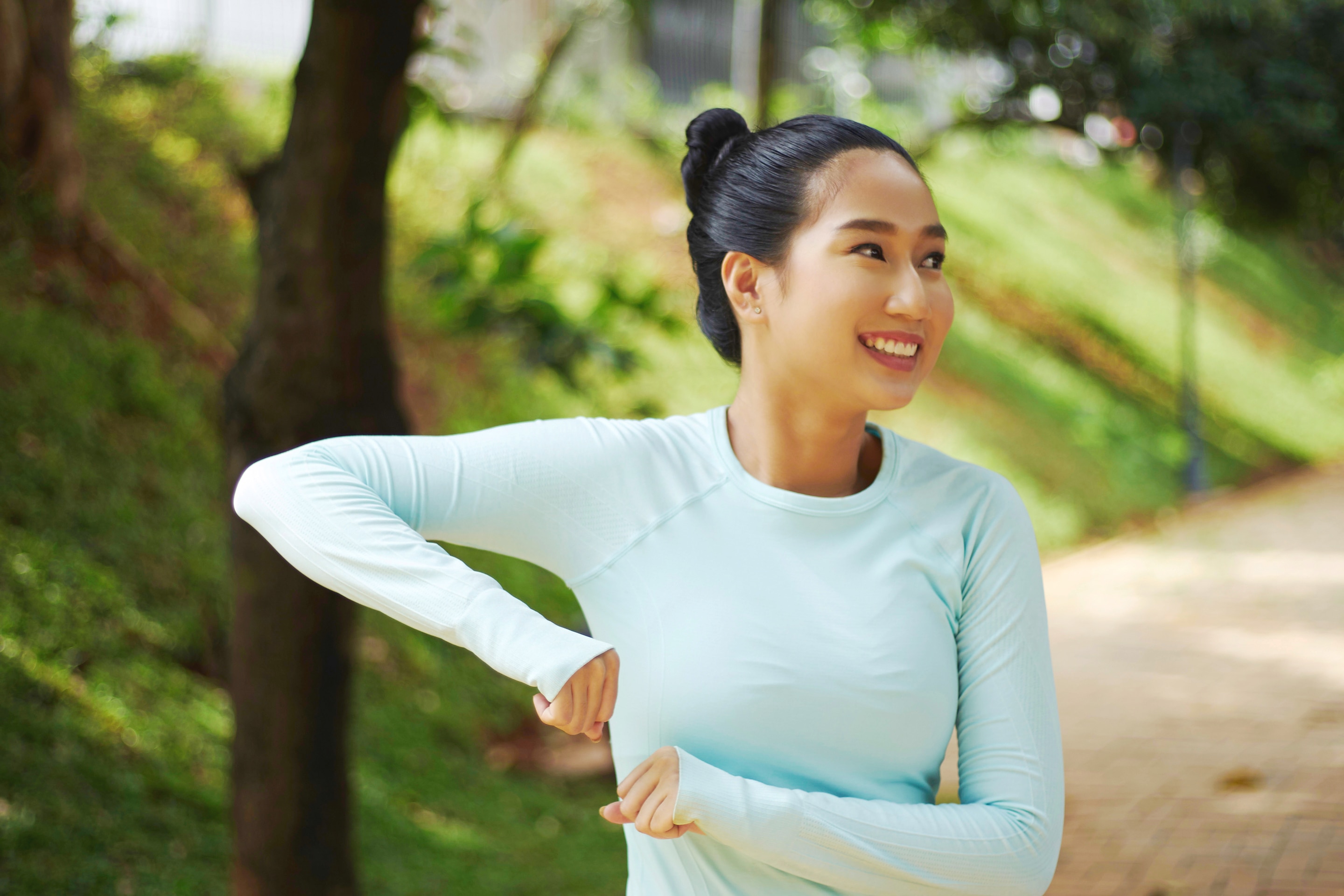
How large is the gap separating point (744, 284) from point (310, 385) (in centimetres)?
162

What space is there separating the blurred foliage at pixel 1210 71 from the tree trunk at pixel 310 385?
382 centimetres

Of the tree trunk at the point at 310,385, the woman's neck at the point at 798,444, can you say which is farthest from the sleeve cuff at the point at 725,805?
the tree trunk at the point at 310,385

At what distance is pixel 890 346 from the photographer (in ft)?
4.95

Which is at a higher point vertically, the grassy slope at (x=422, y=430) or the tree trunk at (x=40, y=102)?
the tree trunk at (x=40, y=102)

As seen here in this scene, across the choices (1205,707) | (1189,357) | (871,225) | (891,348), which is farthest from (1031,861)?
(1189,357)

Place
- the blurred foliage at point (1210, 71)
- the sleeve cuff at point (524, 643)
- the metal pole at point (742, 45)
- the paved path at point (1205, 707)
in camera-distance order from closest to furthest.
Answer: the sleeve cuff at point (524, 643)
the paved path at point (1205, 707)
the blurred foliage at point (1210, 71)
the metal pole at point (742, 45)

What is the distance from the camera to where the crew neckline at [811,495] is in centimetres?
154

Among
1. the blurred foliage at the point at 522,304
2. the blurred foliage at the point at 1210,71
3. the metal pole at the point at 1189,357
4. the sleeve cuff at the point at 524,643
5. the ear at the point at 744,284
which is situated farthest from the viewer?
the metal pole at the point at 1189,357

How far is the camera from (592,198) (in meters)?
10.6

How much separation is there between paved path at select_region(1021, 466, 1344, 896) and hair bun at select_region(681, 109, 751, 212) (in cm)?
361

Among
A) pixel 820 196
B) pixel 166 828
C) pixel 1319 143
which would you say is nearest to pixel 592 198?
pixel 1319 143

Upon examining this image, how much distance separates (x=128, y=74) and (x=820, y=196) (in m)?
7.28

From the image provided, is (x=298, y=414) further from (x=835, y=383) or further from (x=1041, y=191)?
(x=1041, y=191)

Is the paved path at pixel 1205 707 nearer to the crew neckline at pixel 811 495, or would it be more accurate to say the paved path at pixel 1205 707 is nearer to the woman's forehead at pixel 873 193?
the crew neckline at pixel 811 495
